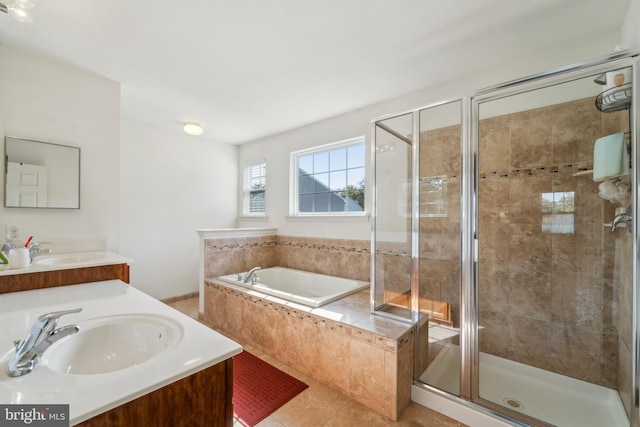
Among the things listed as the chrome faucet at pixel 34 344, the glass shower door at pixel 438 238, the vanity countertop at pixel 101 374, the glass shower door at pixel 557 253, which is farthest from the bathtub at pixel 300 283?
the chrome faucet at pixel 34 344

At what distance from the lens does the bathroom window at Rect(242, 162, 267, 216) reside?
14.2 ft

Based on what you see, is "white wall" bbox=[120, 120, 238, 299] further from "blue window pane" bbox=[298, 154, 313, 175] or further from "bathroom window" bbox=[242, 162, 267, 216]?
"blue window pane" bbox=[298, 154, 313, 175]

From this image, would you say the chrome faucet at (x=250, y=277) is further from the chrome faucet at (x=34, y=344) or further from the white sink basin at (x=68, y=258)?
the chrome faucet at (x=34, y=344)

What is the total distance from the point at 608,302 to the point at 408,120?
181 centimetres

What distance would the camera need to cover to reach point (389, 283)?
2281mm

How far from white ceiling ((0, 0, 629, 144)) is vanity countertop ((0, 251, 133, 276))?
154 centimetres

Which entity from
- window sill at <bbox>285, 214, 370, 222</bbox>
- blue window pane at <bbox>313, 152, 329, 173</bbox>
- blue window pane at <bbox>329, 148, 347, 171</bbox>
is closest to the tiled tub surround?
window sill at <bbox>285, 214, 370, 222</bbox>

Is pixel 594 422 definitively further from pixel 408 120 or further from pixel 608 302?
pixel 408 120

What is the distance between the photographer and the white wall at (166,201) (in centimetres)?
342

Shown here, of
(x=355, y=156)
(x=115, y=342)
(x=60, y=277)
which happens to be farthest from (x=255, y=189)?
(x=115, y=342)

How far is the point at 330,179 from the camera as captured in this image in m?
3.47

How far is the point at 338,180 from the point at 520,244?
1.95 meters

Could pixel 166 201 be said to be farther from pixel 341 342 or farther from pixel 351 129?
pixel 341 342

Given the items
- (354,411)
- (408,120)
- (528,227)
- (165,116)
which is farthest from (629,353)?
(165,116)
